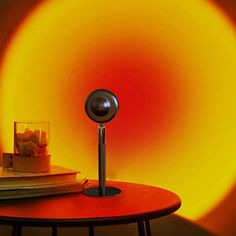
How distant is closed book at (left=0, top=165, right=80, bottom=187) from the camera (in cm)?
98

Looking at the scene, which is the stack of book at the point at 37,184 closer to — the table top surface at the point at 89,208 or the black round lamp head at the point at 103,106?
the table top surface at the point at 89,208

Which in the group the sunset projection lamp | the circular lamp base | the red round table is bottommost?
the red round table

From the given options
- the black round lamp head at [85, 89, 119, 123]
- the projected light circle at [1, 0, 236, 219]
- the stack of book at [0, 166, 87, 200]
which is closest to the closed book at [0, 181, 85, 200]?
the stack of book at [0, 166, 87, 200]

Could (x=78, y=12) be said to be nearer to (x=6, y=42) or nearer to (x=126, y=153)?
(x=6, y=42)

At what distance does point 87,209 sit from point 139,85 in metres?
0.59

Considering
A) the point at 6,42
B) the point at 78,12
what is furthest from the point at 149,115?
the point at 6,42

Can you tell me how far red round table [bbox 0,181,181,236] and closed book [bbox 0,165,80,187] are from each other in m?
0.04

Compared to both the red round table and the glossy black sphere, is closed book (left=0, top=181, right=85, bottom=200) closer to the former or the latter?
the red round table

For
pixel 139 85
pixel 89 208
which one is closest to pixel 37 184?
pixel 89 208

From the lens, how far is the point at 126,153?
1398mm

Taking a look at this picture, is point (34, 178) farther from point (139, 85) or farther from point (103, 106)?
point (139, 85)

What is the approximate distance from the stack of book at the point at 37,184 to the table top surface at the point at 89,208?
0.04ft

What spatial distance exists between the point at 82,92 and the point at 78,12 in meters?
0.26

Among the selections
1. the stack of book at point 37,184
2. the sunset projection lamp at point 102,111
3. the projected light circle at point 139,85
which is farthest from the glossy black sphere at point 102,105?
the projected light circle at point 139,85
